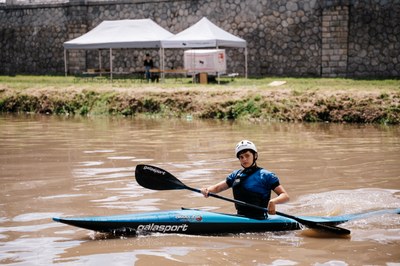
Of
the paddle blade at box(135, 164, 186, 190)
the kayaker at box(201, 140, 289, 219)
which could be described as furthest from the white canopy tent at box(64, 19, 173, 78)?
the kayaker at box(201, 140, 289, 219)

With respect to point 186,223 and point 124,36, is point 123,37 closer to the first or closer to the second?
point 124,36

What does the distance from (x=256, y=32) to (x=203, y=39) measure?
11.7 ft

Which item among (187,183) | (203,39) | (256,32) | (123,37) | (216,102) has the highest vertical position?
(256,32)

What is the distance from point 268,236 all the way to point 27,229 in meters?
2.35

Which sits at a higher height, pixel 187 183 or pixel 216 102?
pixel 216 102

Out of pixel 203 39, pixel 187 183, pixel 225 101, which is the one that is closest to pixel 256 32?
pixel 203 39

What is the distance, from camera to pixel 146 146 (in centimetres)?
1353

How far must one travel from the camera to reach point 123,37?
25.4 metres

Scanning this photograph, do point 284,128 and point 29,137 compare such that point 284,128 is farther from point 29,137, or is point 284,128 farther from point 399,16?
point 399,16

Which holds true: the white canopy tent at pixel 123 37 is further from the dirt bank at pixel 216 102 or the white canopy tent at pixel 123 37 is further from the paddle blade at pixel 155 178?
the paddle blade at pixel 155 178

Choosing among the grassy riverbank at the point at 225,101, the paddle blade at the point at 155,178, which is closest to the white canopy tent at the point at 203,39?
the grassy riverbank at the point at 225,101

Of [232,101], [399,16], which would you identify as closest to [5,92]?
[232,101]

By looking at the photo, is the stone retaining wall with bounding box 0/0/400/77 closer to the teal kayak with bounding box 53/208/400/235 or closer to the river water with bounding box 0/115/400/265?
the river water with bounding box 0/115/400/265

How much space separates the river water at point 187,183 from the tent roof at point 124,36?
25.2 feet
